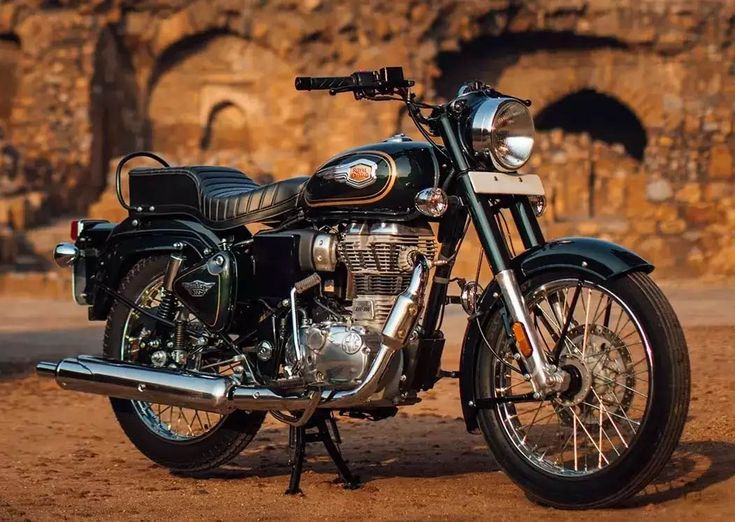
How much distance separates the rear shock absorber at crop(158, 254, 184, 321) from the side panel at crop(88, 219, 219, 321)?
5cm

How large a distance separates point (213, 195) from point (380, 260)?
993 mm

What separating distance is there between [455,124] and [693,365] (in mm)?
4649

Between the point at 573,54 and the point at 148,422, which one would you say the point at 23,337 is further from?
the point at 573,54

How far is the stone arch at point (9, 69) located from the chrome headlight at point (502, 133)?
2519cm

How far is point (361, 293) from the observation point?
512 cm

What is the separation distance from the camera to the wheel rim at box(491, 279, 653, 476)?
4602mm

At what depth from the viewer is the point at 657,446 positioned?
4.40m

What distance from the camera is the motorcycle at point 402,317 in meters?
4.62

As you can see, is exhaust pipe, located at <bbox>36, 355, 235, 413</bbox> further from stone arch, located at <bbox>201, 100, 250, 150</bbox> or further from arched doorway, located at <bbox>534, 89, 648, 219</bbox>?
stone arch, located at <bbox>201, 100, 250, 150</bbox>

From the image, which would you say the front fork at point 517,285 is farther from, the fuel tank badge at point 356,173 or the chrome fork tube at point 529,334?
the fuel tank badge at point 356,173

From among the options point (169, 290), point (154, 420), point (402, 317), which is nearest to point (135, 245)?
point (169, 290)

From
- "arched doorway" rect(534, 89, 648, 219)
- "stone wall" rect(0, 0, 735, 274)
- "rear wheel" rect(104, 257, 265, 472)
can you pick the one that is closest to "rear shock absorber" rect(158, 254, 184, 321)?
"rear wheel" rect(104, 257, 265, 472)

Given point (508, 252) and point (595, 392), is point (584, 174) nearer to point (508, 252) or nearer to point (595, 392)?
point (508, 252)

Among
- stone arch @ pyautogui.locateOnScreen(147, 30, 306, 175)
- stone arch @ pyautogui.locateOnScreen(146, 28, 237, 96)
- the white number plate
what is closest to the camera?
the white number plate
